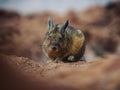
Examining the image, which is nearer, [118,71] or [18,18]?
[118,71]

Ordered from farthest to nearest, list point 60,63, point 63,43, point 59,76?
point 63,43 < point 60,63 < point 59,76

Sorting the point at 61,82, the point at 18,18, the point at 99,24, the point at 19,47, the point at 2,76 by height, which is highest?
the point at 99,24

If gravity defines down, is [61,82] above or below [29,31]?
below

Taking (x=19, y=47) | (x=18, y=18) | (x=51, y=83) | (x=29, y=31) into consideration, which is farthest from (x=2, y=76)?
(x=29, y=31)

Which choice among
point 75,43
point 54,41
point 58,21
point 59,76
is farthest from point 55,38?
point 58,21

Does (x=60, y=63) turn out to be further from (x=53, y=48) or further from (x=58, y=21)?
(x=58, y=21)

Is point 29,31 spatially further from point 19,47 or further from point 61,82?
point 61,82

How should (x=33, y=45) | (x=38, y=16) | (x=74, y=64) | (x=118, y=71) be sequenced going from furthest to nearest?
(x=38, y=16)
(x=33, y=45)
(x=74, y=64)
(x=118, y=71)
